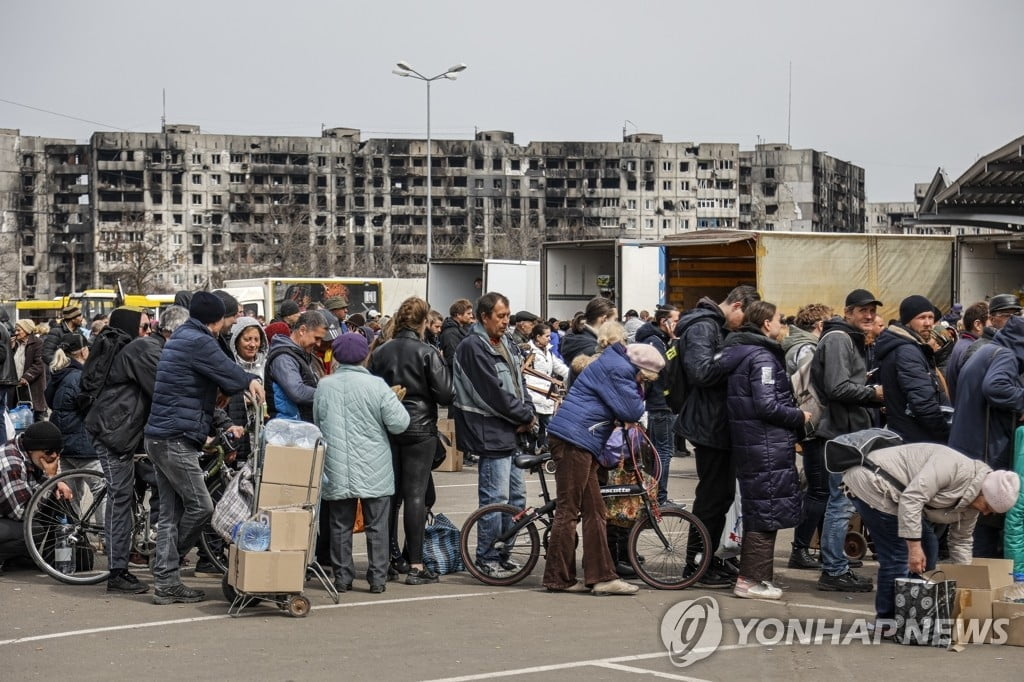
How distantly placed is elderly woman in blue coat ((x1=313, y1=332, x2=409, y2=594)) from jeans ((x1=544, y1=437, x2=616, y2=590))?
3.70 feet

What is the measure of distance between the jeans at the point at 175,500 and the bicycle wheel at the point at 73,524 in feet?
3.27

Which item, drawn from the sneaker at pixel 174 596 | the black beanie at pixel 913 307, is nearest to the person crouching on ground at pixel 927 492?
the black beanie at pixel 913 307

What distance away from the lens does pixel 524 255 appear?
124312mm

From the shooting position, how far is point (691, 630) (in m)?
8.20

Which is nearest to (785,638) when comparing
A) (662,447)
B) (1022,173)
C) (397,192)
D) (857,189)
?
(662,447)

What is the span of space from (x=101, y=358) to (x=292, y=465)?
193cm

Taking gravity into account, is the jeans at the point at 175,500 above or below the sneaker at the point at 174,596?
above

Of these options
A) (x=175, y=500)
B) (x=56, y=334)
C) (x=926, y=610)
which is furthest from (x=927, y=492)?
(x=56, y=334)

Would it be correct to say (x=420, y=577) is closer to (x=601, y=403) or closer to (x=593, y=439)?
(x=593, y=439)

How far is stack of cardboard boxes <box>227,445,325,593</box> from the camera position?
28.0ft

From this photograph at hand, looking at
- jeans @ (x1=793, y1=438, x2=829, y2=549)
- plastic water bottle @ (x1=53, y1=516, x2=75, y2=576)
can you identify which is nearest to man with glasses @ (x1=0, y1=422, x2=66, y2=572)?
plastic water bottle @ (x1=53, y1=516, x2=75, y2=576)

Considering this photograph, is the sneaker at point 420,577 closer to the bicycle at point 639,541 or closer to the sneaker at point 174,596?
the bicycle at point 639,541

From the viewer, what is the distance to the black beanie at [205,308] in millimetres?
9094

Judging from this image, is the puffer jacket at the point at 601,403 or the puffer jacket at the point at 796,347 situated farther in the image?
the puffer jacket at the point at 796,347
